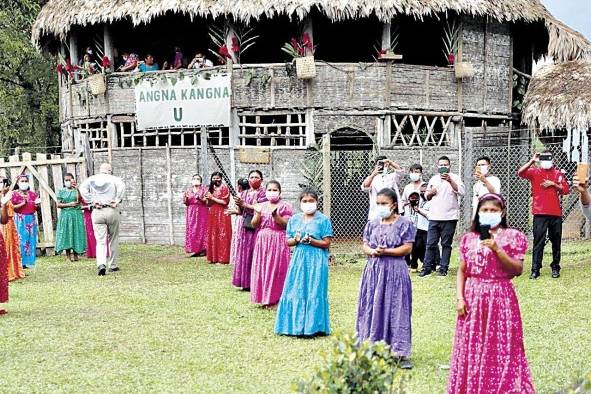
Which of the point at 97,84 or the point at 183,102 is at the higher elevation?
the point at 97,84

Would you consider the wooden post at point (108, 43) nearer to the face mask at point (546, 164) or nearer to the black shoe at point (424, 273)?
the black shoe at point (424, 273)

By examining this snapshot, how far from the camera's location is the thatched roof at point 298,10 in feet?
53.3

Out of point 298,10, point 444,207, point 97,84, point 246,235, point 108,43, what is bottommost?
point 246,235

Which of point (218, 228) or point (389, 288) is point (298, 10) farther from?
point (389, 288)

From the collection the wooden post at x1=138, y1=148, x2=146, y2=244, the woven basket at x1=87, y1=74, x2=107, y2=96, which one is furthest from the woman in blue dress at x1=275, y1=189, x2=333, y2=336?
the woven basket at x1=87, y1=74, x2=107, y2=96

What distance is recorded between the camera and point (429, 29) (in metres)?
20.1

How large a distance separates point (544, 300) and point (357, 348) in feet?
20.1

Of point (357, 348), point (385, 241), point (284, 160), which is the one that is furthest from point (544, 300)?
point (284, 160)

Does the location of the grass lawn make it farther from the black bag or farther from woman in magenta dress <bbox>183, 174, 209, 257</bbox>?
woman in magenta dress <bbox>183, 174, 209, 257</bbox>

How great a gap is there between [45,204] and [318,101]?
5756 millimetres

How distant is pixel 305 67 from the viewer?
53.3 ft

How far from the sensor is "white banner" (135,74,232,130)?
55.3 feet

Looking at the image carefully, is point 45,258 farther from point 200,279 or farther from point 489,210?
point 489,210

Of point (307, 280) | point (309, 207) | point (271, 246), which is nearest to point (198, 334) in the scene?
point (307, 280)
